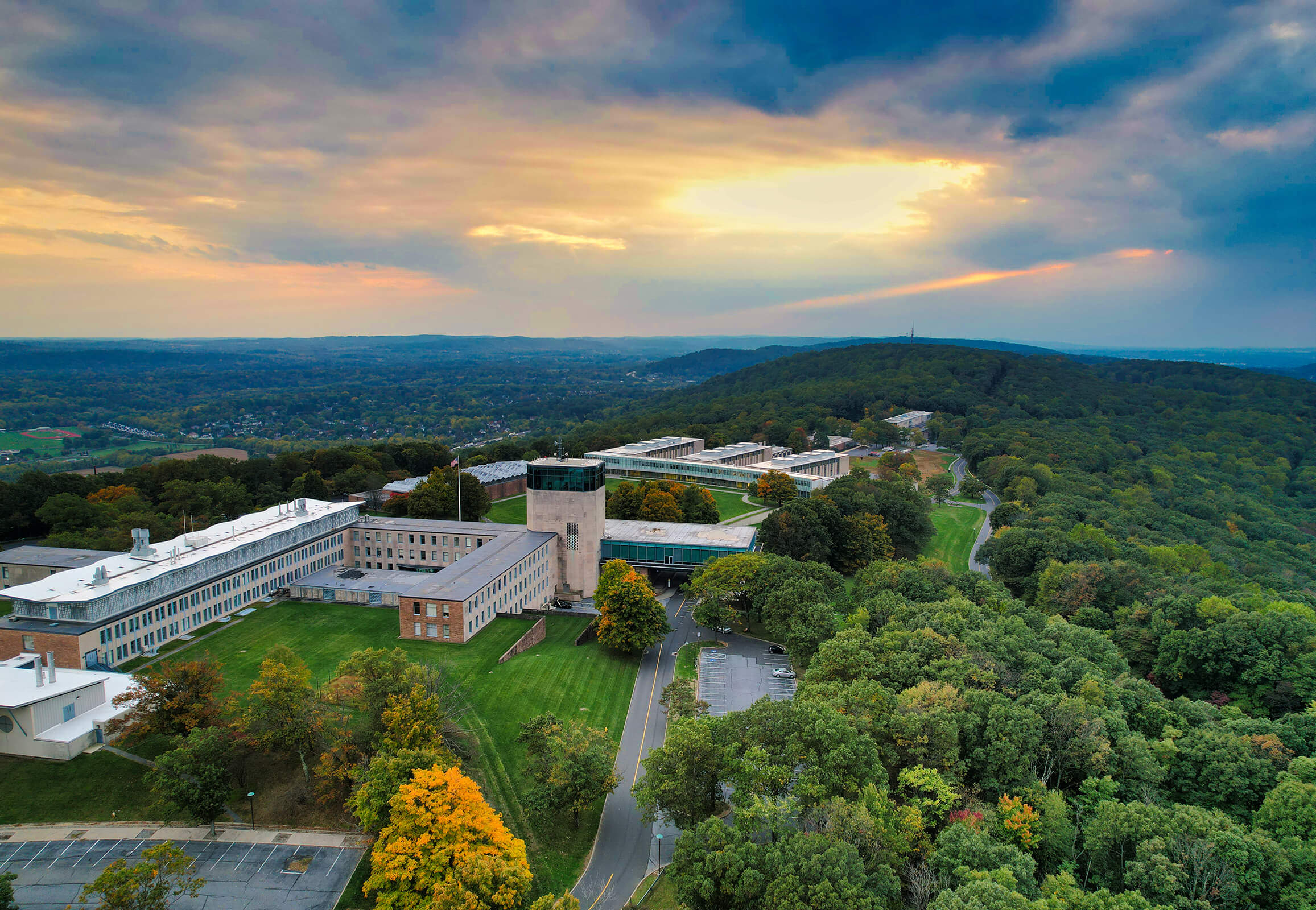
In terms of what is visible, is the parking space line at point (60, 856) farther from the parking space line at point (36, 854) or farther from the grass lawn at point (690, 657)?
the grass lawn at point (690, 657)

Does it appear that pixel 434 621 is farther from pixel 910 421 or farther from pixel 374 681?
pixel 910 421

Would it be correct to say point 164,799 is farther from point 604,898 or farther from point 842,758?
point 842,758

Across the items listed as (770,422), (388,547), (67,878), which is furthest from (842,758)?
(770,422)

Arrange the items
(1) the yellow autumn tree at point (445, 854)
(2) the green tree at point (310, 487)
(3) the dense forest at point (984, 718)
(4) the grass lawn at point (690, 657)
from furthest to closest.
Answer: (2) the green tree at point (310, 487)
(4) the grass lawn at point (690, 657)
(3) the dense forest at point (984, 718)
(1) the yellow autumn tree at point (445, 854)

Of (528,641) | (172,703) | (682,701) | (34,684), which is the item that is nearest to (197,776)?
(172,703)

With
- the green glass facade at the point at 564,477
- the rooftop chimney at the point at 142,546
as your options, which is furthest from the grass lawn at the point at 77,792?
the green glass facade at the point at 564,477

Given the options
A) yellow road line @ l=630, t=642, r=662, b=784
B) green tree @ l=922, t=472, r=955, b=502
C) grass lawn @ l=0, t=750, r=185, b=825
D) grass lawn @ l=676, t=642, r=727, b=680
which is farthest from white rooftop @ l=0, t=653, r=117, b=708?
green tree @ l=922, t=472, r=955, b=502
